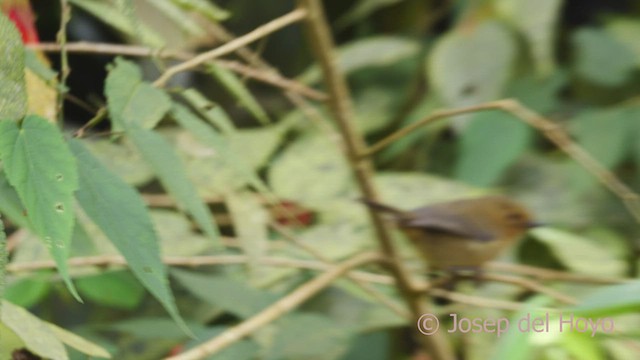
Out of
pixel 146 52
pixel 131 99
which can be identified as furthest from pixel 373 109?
pixel 131 99

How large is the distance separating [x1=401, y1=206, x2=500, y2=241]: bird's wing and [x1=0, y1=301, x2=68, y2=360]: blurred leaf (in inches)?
24.6

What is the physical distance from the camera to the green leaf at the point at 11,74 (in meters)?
0.44

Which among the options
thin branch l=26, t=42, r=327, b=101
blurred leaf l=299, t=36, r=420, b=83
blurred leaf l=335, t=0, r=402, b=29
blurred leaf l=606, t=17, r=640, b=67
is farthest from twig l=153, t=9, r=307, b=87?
blurred leaf l=606, t=17, r=640, b=67

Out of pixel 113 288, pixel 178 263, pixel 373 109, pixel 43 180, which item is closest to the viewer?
pixel 43 180

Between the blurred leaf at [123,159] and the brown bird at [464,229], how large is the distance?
32 cm

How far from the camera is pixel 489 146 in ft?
4.66

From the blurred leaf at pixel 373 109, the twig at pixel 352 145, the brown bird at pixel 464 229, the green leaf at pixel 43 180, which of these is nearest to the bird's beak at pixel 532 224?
the brown bird at pixel 464 229

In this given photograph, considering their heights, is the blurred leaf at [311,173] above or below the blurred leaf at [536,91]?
below

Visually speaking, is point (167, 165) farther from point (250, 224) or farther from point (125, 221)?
point (250, 224)

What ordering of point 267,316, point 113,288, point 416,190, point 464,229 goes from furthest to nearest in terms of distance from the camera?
point 416,190
point 464,229
point 113,288
point 267,316

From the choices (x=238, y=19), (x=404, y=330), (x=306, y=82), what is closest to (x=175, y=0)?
(x=404, y=330)

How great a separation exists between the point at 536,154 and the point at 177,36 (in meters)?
0.66

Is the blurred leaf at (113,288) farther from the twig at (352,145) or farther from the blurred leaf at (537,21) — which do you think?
the blurred leaf at (537,21)

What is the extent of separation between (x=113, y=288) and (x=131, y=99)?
54 centimetres
